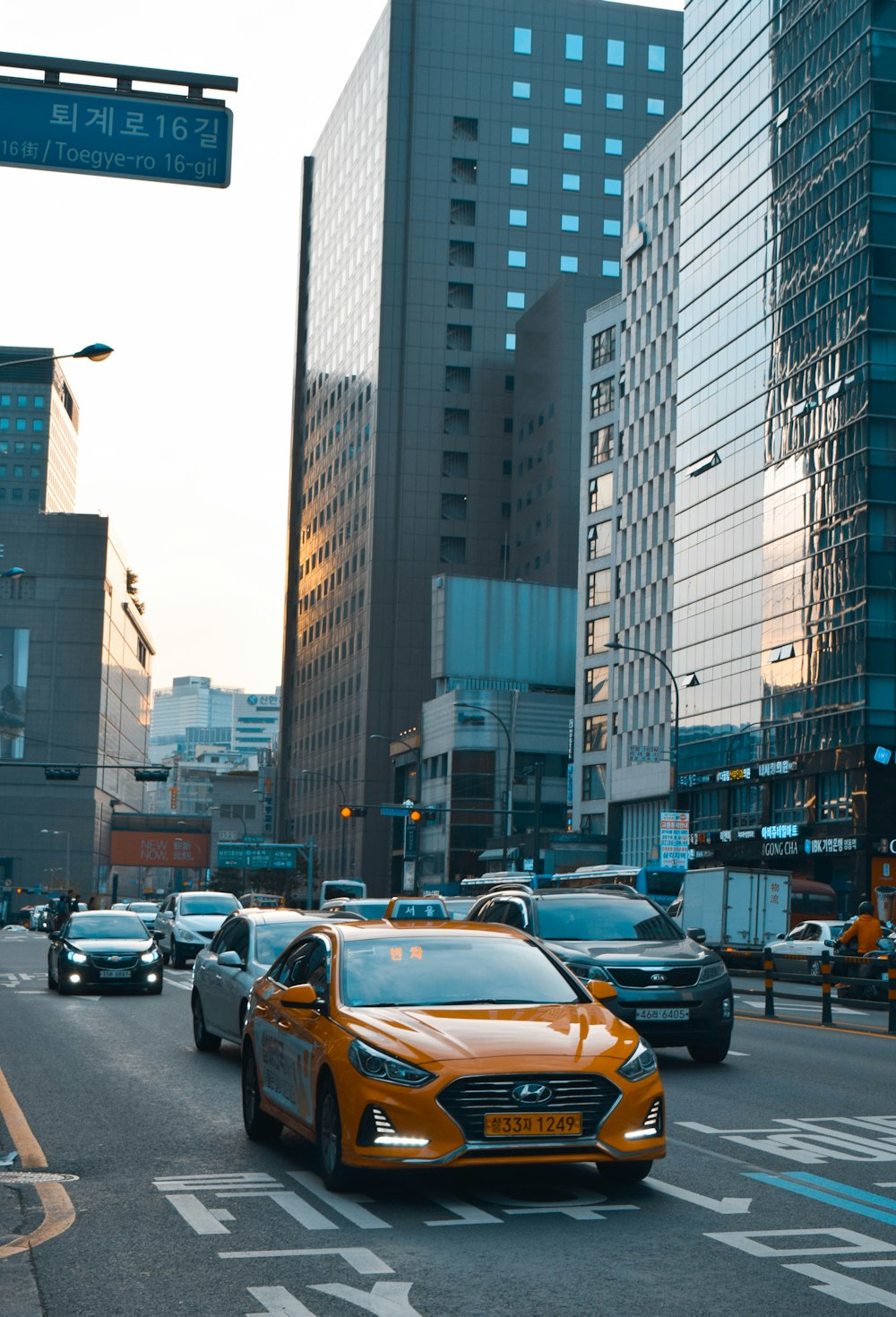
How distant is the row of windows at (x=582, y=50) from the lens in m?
137

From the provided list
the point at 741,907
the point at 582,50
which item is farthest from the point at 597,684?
the point at 582,50

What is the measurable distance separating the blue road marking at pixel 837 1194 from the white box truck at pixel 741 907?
122ft

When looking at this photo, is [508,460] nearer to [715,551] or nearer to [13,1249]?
[715,551]

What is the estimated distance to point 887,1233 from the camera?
8.08 m

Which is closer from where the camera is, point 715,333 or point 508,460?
point 715,333

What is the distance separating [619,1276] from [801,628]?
64.1 metres

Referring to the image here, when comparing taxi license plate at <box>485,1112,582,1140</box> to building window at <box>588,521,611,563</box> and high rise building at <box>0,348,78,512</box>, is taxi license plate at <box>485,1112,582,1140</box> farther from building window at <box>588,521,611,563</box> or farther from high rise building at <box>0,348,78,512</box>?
high rise building at <box>0,348,78,512</box>

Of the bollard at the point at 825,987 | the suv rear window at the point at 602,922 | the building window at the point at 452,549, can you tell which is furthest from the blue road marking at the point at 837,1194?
the building window at the point at 452,549

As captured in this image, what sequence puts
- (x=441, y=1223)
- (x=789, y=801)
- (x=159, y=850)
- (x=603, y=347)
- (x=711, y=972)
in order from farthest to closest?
(x=159, y=850) → (x=603, y=347) → (x=789, y=801) → (x=711, y=972) → (x=441, y=1223)

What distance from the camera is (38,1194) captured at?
9164 mm

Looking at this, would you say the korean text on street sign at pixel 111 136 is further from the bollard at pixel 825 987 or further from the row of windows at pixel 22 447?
the row of windows at pixel 22 447

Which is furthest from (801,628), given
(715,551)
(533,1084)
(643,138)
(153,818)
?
(153,818)

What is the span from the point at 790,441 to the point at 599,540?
29288mm

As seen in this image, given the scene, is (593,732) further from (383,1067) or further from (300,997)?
(383,1067)
